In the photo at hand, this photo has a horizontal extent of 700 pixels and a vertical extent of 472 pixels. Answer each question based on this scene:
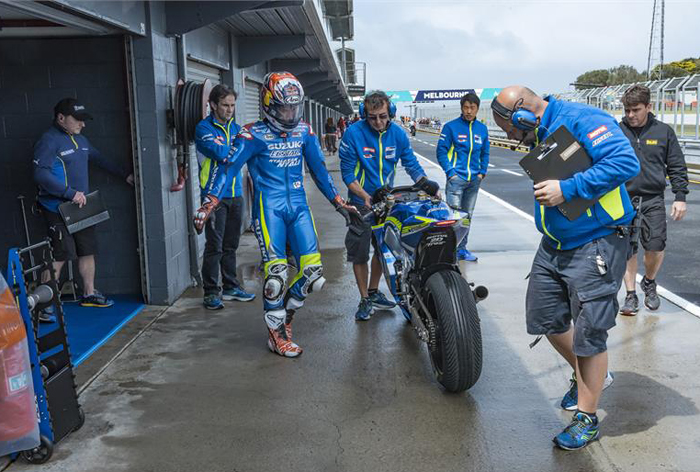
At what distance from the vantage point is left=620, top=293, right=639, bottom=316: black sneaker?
19.2 feet

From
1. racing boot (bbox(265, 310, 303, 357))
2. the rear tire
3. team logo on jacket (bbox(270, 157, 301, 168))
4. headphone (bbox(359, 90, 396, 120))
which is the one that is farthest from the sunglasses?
the rear tire

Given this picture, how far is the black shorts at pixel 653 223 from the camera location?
5.73 metres

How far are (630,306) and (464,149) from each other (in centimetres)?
283

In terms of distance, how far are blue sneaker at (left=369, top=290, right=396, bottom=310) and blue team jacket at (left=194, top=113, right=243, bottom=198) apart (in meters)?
1.59

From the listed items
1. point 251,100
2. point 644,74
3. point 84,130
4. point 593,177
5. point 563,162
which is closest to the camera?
point 593,177

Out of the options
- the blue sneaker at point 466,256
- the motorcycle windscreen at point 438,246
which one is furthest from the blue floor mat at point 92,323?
the blue sneaker at point 466,256

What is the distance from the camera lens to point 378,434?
3777 millimetres

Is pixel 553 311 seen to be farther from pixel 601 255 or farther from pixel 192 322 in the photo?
pixel 192 322

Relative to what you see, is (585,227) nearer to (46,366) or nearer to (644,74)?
(46,366)

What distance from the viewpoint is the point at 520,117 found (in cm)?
358

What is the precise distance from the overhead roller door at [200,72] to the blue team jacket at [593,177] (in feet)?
16.5

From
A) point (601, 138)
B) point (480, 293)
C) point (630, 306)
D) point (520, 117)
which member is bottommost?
point (630, 306)

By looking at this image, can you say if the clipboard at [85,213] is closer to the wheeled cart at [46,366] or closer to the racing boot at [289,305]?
the racing boot at [289,305]

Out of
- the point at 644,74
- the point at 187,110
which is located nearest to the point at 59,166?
the point at 187,110
